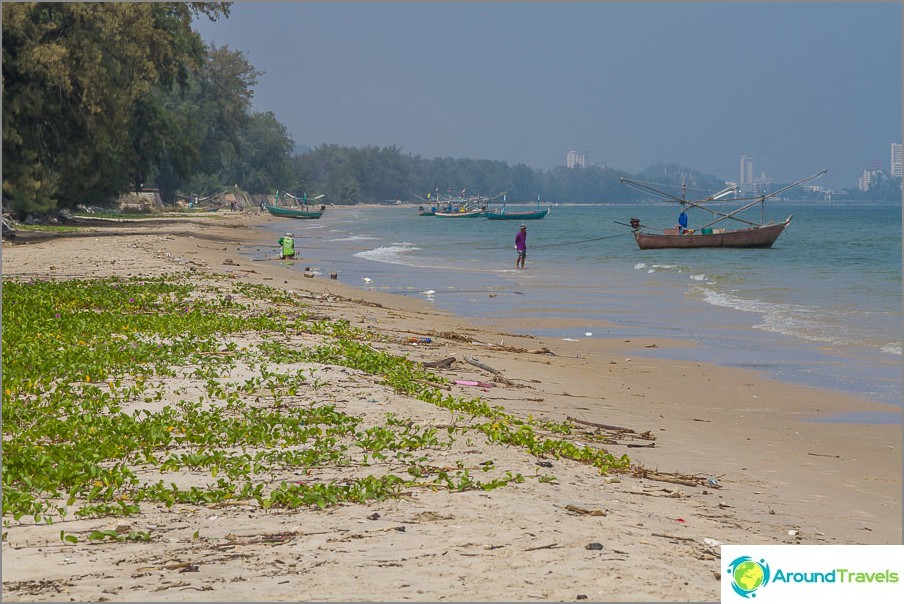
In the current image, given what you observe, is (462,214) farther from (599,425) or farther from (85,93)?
(599,425)

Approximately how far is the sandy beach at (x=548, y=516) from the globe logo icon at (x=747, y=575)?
0.38 metres

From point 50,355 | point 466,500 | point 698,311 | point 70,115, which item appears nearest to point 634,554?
point 466,500

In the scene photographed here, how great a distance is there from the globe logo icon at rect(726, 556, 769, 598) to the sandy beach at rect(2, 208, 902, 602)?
14.8 inches

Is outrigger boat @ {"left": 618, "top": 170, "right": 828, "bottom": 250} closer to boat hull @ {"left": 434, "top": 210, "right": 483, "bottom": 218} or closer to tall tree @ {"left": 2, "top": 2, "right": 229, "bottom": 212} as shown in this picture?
tall tree @ {"left": 2, "top": 2, "right": 229, "bottom": 212}

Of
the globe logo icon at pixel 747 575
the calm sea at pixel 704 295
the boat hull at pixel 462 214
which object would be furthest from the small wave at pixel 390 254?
the boat hull at pixel 462 214

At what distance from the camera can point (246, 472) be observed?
745cm

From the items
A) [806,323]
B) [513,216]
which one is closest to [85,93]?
[806,323]

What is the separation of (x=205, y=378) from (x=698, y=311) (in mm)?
16322

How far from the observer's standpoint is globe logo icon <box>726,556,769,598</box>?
4.84 m

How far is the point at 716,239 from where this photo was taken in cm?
5419

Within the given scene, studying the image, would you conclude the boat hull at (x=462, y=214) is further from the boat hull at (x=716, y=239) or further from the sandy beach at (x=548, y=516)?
the sandy beach at (x=548, y=516)

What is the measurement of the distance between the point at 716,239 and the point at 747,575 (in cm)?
5103

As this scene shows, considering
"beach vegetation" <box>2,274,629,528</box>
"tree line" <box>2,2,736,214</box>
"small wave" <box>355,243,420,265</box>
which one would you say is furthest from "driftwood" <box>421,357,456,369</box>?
"small wave" <box>355,243,420,265</box>

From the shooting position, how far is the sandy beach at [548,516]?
5.34 m
